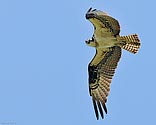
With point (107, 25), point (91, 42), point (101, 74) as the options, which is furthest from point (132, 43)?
point (101, 74)

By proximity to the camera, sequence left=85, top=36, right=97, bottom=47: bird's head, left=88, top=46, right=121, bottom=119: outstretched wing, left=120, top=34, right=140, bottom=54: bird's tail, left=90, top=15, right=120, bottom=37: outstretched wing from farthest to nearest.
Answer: left=88, top=46, right=121, bottom=119: outstretched wing → left=85, top=36, right=97, bottom=47: bird's head → left=120, top=34, right=140, bottom=54: bird's tail → left=90, top=15, right=120, bottom=37: outstretched wing

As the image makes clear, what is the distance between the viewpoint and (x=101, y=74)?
18109 millimetres

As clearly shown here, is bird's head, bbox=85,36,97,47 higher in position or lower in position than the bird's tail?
higher

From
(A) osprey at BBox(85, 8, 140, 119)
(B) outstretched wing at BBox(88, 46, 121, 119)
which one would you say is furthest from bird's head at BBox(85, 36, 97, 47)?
(B) outstretched wing at BBox(88, 46, 121, 119)

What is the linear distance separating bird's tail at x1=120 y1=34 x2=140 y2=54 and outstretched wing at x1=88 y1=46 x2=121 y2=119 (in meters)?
0.41

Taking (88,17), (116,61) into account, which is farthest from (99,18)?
(116,61)

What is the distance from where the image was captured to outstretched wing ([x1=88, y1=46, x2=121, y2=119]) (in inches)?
693

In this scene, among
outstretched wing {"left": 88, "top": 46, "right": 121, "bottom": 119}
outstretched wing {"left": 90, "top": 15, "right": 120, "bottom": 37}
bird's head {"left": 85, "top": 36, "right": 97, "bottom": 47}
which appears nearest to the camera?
outstretched wing {"left": 90, "top": 15, "right": 120, "bottom": 37}

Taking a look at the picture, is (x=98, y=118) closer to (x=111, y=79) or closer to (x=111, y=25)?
(x=111, y=79)

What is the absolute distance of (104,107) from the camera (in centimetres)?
1755

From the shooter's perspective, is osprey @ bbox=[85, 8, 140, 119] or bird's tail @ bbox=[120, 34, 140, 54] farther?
bird's tail @ bbox=[120, 34, 140, 54]

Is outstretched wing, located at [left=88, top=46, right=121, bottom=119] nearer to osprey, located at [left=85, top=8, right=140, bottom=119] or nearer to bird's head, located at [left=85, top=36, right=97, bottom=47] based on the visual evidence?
osprey, located at [left=85, top=8, right=140, bottom=119]

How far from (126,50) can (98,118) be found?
1742mm

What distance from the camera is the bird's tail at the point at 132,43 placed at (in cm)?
1700
